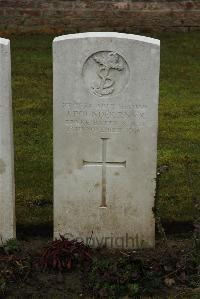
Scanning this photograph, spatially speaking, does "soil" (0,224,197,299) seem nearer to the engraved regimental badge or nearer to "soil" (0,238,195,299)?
"soil" (0,238,195,299)

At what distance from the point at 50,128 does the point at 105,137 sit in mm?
3509

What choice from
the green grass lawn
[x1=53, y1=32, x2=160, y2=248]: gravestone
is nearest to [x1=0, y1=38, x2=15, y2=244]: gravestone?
[x1=53, y1=32, x2=160, y2=248]: gravestone

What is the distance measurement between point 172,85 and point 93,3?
440cm

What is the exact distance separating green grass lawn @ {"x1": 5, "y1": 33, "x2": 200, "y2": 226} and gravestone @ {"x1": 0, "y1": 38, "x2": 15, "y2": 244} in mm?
555

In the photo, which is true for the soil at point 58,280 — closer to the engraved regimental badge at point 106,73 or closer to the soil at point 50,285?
the soil at point 50,285

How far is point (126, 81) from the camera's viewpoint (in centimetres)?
544

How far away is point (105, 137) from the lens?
5.54 meters

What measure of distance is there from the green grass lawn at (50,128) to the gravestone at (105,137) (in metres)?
0.63

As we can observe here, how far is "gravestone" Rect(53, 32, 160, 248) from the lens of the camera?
5379 mm

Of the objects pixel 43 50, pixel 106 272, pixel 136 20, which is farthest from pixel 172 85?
pixel 106 272

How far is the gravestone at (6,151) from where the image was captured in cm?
533

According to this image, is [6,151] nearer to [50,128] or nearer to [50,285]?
[50,285]

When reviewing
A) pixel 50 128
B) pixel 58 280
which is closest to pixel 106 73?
pixel 58 280

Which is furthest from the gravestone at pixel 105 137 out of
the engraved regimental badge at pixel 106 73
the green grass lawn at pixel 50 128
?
A: the green grass lawn at pixel 50 128
